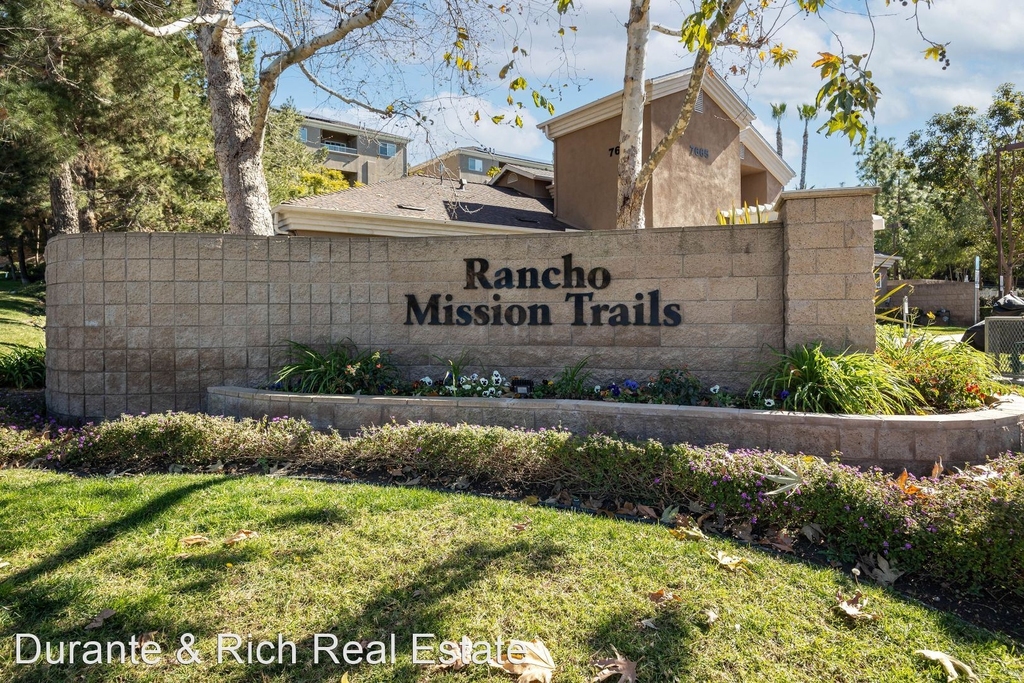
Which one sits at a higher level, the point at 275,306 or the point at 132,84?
the point at 132,84

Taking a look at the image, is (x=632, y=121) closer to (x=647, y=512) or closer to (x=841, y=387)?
(x=841, y=387)

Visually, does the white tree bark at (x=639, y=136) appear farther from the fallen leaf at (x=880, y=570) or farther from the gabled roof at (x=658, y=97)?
the fallen leaf at (x=880, y=570)

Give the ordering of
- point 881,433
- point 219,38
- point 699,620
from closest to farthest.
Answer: point 699,620
point 881,433
point 219,38

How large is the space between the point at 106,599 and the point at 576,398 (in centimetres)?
439

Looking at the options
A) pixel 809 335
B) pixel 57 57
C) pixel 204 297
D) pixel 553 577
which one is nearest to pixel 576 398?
pixel 809 335

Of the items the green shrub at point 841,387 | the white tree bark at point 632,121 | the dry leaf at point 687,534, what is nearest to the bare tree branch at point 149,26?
the white tree bark at point 632,121

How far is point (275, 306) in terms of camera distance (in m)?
7.79

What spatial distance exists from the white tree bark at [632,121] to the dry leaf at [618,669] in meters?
7.49

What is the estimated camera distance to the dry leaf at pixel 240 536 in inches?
159

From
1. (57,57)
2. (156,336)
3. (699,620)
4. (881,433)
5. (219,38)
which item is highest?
(57,57)

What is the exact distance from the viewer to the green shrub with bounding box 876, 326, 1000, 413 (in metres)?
6.10

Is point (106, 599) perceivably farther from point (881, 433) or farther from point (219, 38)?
point (219, 38)

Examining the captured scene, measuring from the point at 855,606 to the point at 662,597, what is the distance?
96 centimetres

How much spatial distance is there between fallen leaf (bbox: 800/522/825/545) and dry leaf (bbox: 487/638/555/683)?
83.1 inches
